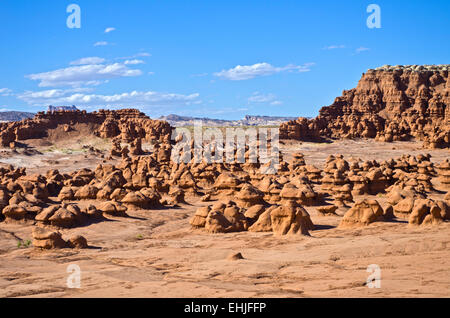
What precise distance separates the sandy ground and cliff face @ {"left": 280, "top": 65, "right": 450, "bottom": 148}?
4714 centimetres

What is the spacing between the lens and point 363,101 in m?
82.9

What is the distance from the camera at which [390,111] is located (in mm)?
80875

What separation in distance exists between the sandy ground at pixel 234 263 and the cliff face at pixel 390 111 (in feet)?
155

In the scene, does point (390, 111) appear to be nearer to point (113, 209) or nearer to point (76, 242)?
point (113, 209)

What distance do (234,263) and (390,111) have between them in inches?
2925

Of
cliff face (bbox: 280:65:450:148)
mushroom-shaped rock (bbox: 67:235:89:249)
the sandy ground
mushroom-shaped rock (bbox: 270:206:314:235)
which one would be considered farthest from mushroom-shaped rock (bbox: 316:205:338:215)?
cliff face (bbox: 280:65:450:148)

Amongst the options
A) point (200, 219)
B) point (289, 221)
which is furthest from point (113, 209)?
point (289, 221)

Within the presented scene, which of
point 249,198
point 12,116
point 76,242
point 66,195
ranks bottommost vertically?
point 76,242

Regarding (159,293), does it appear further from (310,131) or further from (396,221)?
(310,131)

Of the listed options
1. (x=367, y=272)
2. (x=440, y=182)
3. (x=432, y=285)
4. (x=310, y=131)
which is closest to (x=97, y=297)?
(x=367, y=272)

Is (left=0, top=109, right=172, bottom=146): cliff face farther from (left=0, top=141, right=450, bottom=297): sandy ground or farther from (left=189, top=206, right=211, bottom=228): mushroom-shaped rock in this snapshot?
(left=0, top=141, right=450, bottom=297): sandy ground

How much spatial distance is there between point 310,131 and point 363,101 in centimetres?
1795

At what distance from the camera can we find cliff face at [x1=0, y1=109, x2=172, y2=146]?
6166 centimetres

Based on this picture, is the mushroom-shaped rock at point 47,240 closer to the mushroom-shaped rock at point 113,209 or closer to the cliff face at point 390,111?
the mushroom-shaped rock at point 113,209
